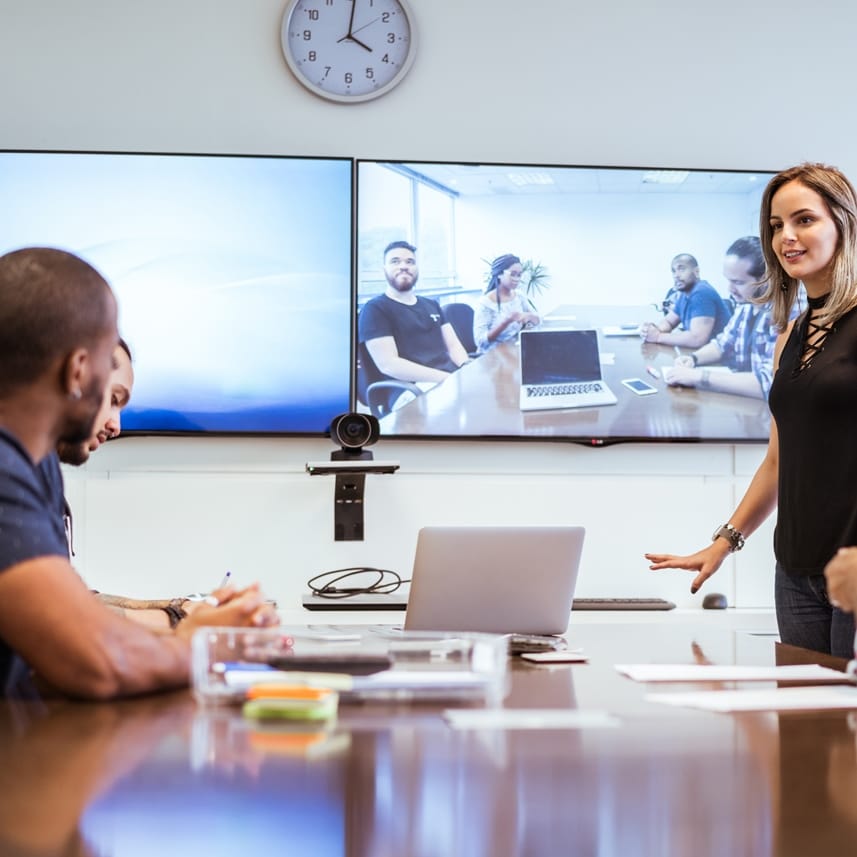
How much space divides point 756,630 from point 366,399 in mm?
1436

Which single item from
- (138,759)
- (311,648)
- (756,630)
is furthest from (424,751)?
(756,630)

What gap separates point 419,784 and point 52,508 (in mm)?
879

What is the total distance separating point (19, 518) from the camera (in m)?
1.38

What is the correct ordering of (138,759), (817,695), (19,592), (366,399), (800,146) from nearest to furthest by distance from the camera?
1. (138,759)
2. (19,592)
3. (817,695)
4. (366,399)
5. (800,146)

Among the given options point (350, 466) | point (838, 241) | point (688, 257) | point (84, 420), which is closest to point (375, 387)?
point (350, 466)

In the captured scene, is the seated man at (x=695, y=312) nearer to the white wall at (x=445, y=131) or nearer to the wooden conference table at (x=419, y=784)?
the white wall at (x=445, y=131)

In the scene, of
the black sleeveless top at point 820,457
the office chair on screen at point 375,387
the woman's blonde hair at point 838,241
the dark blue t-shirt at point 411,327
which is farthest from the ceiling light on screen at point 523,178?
the black sleeveless top at point 820,457

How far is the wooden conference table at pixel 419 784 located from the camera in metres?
0.81

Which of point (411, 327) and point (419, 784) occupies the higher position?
Result: point (411, 327)

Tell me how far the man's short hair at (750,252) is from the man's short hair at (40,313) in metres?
2.77

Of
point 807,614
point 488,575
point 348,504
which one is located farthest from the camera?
point 348,504

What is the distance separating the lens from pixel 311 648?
162 centimetres

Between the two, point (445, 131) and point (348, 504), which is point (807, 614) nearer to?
point (348, 504)

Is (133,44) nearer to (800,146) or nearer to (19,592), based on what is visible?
(800,146)
